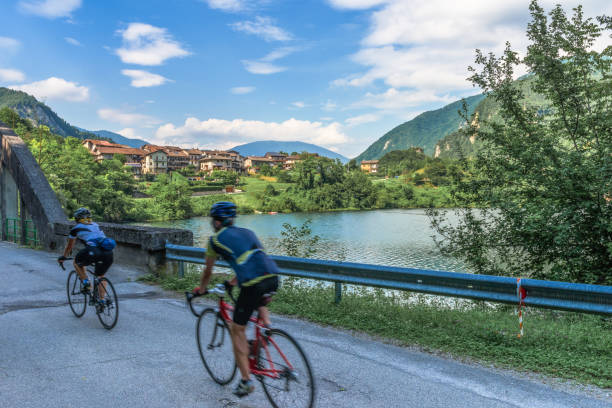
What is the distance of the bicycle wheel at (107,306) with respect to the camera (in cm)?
571

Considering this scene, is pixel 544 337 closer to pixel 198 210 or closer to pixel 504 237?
pixel 504 237

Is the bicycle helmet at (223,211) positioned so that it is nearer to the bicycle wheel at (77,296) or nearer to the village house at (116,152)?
the bicycle wheel at (77,296)

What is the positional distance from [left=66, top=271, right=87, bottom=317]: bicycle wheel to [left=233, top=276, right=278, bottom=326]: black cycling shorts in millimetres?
3891

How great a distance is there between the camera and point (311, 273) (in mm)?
6742

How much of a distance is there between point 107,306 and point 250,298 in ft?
10.9

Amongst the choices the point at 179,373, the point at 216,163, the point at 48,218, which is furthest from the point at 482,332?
the point at 216,163

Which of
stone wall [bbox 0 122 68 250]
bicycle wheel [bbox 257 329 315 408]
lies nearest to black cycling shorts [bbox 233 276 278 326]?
bicycle wheel [bbox 257 329 315 408]

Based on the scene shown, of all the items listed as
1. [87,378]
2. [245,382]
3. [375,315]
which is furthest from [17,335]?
[375,315]

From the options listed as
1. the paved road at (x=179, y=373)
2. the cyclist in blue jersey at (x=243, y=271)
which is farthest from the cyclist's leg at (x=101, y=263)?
the cyclist in blue jersey at (x=243, y=271)

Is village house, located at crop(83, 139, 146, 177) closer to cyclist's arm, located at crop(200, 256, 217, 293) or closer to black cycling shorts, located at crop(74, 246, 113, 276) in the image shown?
black cycling shorts, located at crop(74, 246, 113, 276)

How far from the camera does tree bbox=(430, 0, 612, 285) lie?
27.0 ft

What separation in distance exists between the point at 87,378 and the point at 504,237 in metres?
8.19

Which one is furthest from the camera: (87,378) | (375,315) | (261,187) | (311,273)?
(261,187)

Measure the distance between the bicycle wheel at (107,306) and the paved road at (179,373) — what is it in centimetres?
12
